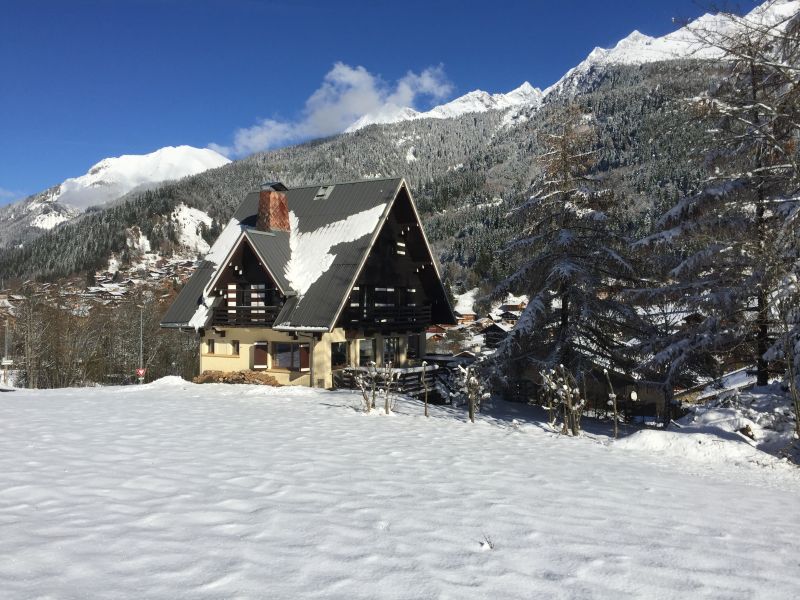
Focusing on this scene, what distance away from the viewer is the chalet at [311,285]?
926 inches

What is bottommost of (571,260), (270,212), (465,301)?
(571,260)

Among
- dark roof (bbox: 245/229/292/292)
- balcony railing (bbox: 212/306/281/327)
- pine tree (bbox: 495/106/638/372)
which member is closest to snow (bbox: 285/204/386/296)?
dark roof (bbox: 245/229/292/292)

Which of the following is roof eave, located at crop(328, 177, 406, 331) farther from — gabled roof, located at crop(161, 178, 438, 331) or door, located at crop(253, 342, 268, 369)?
door, located at crop(253, 342, 268, 369)

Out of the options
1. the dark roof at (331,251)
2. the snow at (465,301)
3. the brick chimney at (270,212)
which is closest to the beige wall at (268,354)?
the dark roof at (331,251)

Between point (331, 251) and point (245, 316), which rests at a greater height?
point (331, 251)

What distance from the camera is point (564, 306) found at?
63.9 ft

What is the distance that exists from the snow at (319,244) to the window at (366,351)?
15.7 feet

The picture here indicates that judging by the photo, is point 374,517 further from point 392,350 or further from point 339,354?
point 392,350

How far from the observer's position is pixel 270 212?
87.6ft

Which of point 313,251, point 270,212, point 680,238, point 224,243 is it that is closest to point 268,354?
point 313,251

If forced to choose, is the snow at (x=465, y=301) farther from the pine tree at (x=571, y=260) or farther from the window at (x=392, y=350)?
the pine tree at (x=571, y=260)

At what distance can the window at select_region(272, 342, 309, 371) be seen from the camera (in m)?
24.4

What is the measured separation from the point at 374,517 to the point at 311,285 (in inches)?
729

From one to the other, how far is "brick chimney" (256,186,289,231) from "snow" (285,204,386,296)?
0.99 metres
